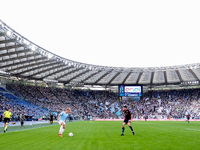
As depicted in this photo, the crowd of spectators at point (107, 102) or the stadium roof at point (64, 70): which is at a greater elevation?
the stadium roof at point (64, 70)

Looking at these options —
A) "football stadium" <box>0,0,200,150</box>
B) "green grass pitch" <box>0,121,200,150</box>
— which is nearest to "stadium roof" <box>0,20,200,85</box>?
"football stadium" <box>0,0,200,150</box>

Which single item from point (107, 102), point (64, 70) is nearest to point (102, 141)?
point (64, 70)

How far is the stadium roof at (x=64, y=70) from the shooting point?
32516mm

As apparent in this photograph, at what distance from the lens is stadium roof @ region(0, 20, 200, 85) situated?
3252 cm

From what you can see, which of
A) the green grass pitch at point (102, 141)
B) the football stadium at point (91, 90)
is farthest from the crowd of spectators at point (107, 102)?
the green grass pitch at point (102, 141)

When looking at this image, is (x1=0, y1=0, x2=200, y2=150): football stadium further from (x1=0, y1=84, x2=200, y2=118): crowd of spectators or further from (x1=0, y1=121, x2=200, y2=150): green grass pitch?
(x1=0, y1=121, x2=200, y2=150): green grass pitch

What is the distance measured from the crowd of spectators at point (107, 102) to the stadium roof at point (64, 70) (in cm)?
466

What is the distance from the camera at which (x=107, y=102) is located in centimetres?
6675

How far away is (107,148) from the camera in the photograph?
7727mm

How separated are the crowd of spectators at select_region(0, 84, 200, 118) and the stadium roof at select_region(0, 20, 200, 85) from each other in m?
4.66

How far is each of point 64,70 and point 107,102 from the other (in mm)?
22681

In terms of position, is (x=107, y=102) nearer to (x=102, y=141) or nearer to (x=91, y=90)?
(x=91, y=90)

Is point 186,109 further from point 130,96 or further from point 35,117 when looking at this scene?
point 35,117

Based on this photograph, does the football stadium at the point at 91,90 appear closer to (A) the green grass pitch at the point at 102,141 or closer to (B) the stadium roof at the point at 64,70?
(B) the stadium roof at the point at 64,70
